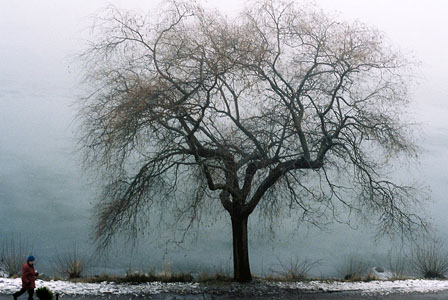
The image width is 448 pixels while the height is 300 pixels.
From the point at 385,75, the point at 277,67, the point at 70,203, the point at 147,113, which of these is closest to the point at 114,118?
the point at 147,113

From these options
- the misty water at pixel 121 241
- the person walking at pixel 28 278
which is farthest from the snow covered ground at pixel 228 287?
the misty water at pixel 121 241

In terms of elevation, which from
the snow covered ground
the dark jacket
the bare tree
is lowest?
the snow covered ground

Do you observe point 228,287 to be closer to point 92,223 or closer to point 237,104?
point 237,104

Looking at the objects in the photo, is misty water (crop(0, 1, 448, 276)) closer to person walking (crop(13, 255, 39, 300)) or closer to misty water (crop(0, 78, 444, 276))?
misty water (crop(0, 78, 444, 276))

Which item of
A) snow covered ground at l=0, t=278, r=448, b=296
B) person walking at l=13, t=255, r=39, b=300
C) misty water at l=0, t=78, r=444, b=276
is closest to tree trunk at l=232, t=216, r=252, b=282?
snow covered ground at l=0, t=278, r=448, b=296

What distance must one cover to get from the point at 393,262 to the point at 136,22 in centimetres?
1374

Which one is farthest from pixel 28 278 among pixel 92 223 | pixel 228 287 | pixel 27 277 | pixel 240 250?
pixel 92 223

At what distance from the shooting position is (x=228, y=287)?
500 inches

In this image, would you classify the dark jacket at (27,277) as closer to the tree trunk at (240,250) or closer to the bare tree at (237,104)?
the bare tree at (237,104)

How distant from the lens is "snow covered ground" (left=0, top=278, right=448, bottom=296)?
38.6ft

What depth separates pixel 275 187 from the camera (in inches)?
534

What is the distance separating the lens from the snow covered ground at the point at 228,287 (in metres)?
11.8

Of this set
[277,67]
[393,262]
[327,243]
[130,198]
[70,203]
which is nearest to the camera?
[130,198]

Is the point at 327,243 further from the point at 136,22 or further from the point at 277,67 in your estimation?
the point at 136,22
